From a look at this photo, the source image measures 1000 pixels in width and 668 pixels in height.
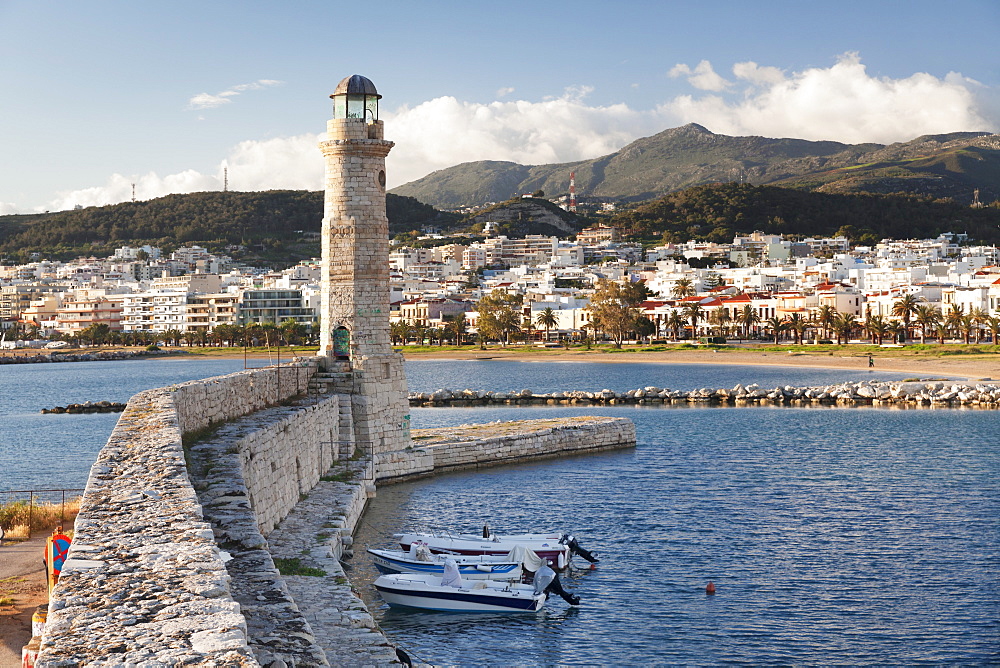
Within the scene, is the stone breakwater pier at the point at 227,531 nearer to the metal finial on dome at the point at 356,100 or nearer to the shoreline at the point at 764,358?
the metal finial on dome at the point at 356,100

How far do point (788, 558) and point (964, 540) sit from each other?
11.9ft

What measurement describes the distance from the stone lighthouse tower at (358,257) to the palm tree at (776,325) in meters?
72.2

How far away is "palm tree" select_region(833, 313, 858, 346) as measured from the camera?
3326 inches

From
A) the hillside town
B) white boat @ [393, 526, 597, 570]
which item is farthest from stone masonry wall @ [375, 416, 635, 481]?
the hillside town

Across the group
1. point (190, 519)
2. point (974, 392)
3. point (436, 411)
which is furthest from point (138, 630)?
point (974, 392)

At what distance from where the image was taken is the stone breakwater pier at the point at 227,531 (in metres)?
5.47

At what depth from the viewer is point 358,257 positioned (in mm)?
21844

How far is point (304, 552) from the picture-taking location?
13.9 metres

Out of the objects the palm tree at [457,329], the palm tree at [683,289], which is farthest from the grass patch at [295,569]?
the palm tree at [683,289]

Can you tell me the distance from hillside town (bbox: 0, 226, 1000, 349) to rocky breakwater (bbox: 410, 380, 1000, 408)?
30.0 m

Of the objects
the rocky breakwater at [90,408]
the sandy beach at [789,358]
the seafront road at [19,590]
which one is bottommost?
the rocky breakwater at [90,408]

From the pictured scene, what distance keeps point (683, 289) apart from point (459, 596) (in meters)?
106

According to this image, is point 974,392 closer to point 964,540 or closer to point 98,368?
point 964,540

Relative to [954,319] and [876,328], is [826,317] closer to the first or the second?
[876,328]
